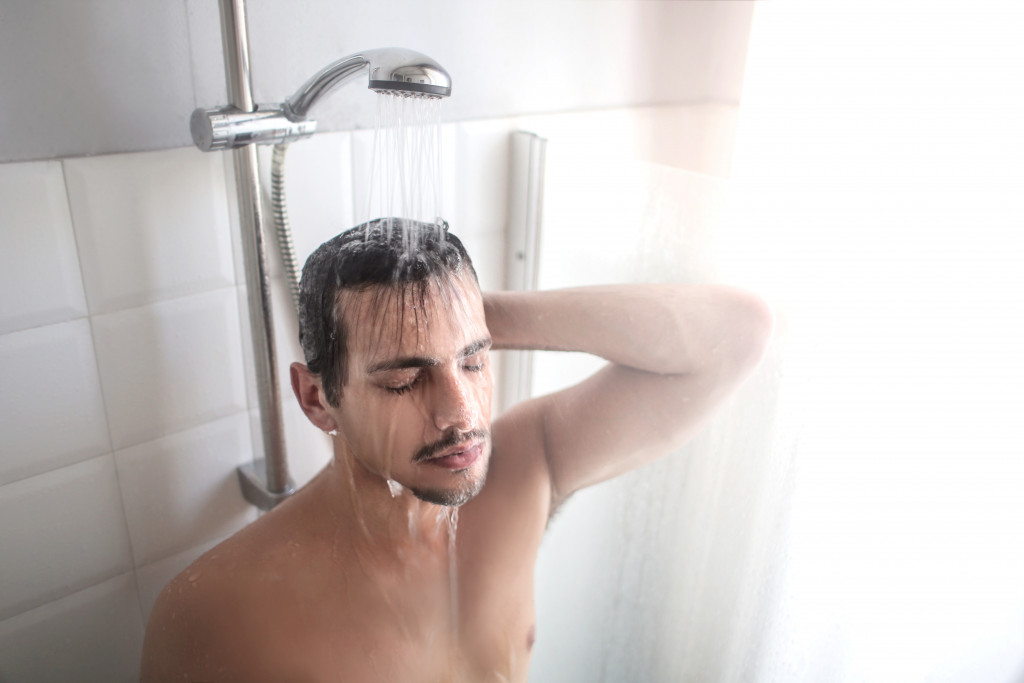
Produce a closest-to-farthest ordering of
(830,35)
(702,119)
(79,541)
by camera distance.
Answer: (830,35) → (79,541) → (702,119)

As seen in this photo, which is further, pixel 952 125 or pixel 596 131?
pixel 596 131

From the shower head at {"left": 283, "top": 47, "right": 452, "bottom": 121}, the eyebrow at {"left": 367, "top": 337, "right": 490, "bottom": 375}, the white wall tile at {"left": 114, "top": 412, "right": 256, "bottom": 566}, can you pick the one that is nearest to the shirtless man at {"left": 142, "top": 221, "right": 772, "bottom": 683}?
the eyebrow at {"left": 367, "top": 337, "right": 490, "bottom": 375}

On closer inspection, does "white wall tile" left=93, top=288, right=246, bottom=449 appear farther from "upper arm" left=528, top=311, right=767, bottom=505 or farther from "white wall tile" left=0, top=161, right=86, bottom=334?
"upper arm" left=528, top=311, right=767, bottom=505

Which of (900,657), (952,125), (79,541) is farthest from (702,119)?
(79,541)

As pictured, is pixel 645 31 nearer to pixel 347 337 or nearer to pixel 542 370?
pixel 542 370

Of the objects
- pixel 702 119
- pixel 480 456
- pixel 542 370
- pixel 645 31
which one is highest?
pixel 645 31

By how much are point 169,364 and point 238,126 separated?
0.94 feet

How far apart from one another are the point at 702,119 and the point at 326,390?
0.82 metres

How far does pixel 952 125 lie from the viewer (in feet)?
2.01

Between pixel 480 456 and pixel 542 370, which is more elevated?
pixel 480 456

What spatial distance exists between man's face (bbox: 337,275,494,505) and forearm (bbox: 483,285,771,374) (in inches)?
6.4

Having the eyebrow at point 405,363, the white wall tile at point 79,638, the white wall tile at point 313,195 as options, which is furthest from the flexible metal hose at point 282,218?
the white wall tile at point 79,638

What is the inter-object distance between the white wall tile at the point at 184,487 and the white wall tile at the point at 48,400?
6 centimetres

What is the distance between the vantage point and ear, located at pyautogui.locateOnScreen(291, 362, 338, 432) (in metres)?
0.64
